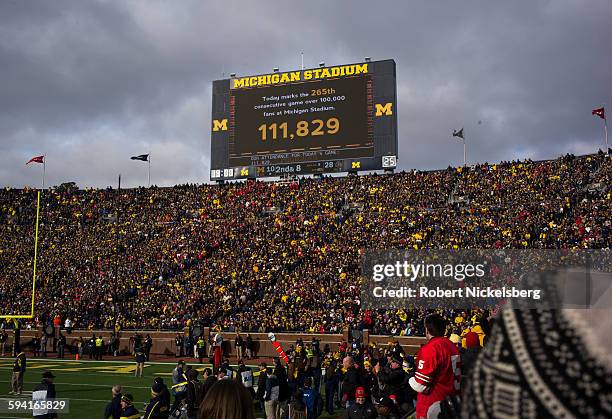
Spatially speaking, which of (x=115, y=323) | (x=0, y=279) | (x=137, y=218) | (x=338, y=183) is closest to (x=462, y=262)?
(x=338, y=183)

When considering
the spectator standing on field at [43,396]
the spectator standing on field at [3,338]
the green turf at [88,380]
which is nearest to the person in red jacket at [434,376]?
the spectator standing on field at [43,396]

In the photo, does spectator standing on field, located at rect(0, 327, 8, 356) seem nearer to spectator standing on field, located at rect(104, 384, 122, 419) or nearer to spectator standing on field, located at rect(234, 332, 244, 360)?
spectator standing on field, located at rect(234, 332, 244, 360)

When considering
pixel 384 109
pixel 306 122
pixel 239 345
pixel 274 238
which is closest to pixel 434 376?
pixel 239 345

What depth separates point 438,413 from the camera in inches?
178

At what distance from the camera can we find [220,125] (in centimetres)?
4319

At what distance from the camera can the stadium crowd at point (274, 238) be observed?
3219 centimetres

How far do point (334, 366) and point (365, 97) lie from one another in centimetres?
2710

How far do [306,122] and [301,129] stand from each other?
0.60 meters

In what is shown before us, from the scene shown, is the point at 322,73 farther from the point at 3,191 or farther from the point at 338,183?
the point at 3,191

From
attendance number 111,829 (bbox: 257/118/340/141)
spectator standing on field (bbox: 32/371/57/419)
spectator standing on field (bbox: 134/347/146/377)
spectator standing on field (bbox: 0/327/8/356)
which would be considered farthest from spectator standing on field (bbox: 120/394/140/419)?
attendance number 111,829 (bbox: 257/118/340/141)

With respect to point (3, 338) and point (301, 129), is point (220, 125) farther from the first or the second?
point (3, 338)

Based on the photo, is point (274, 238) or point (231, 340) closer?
point (231, 340)

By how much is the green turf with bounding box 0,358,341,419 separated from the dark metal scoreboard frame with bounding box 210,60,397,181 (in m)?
17.6

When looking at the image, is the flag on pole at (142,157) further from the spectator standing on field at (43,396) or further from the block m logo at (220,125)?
the spectator standing on field at (43,396)
